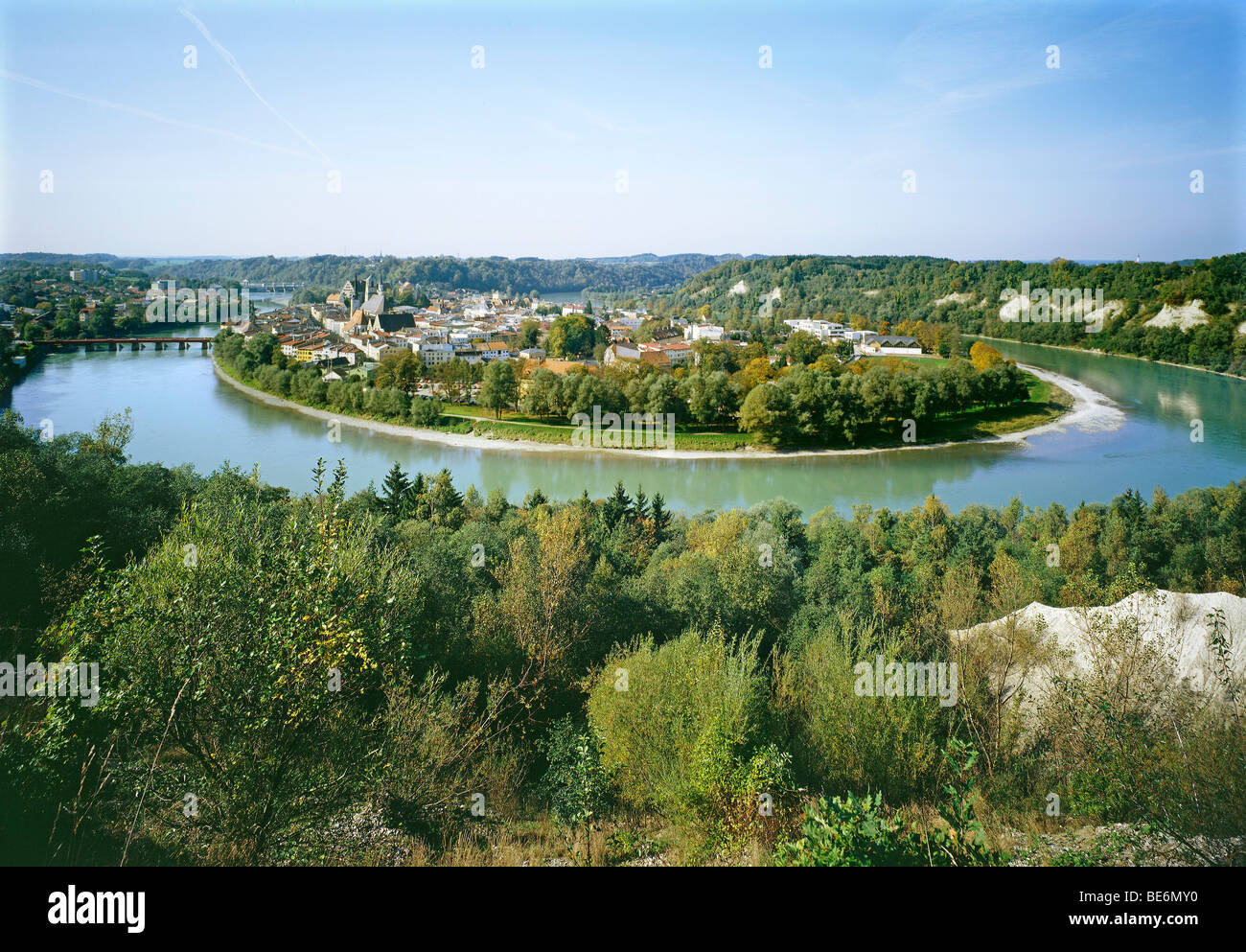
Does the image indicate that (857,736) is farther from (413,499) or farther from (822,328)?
(822,328)

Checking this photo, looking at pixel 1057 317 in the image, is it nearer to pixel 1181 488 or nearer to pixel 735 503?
pixel 1181 488

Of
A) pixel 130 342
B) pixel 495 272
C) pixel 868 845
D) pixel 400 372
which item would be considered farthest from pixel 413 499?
pixel 495 272

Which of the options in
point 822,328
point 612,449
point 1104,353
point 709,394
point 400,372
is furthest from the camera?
point 822,328

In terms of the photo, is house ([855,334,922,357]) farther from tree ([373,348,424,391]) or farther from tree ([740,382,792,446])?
tree ([373,348,424,391])

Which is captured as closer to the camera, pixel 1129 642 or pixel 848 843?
pixel 848 843

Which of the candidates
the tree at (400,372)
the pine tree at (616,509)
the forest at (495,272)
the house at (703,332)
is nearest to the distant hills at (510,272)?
the forest at (495,272)
